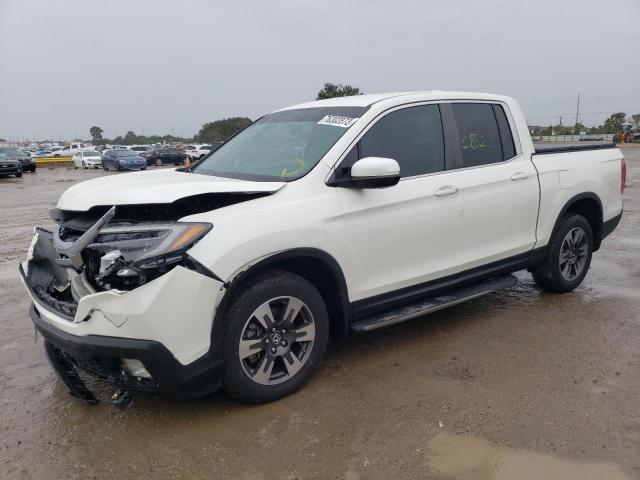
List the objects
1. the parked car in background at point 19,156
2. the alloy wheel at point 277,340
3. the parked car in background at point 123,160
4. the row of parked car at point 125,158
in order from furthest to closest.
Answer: the row of parked car at point 125,158 → the parked car in background at point 123,160 → the parked car in background at point 19,156 → the alloy wheel at point 277,340

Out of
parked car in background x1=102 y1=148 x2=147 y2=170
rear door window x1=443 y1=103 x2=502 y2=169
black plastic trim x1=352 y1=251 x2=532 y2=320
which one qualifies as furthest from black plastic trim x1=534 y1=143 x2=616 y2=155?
parked car in background x1=102 y1=148 x2=147 y2=170

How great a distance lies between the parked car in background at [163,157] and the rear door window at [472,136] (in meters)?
37.5

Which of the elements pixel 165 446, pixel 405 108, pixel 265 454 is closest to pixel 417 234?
pixel 405 108

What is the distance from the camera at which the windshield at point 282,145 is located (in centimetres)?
376

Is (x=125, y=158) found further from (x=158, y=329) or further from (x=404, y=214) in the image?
(x=158, y=329)

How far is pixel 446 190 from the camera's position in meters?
4.10

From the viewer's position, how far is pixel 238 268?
121 inches

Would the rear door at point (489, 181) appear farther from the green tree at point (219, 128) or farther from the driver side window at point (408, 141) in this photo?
the green tree at point (219, 128)

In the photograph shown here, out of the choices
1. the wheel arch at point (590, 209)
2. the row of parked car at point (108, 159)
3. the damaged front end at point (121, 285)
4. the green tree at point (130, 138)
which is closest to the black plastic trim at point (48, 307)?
the damaged front end at point (121, 285)

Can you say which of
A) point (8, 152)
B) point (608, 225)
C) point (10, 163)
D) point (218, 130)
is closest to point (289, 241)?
point (608, 225)

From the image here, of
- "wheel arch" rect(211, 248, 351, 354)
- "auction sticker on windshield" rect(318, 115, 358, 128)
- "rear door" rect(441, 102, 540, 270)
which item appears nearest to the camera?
"wheel arch" rect(211, 248, 351, 354)

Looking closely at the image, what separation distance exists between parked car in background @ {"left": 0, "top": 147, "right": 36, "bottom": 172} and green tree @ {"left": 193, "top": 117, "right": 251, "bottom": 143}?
46889mm

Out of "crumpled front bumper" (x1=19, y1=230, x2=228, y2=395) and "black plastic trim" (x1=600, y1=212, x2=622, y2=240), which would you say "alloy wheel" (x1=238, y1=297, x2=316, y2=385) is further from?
A: "black plastic trim" (x1=600, y1=212, x2=622, y2=240)

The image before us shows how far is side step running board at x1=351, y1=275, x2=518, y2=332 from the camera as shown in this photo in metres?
3.75
